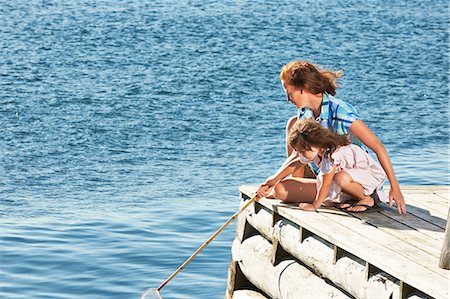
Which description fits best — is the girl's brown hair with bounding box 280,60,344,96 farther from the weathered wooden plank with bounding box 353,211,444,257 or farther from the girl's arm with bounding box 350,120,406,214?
the weathered wooden plank with bounding box 353,211,444,257

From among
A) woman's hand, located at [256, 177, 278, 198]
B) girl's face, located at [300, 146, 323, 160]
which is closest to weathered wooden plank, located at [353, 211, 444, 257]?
girl's face, located at [300, 146, 323, 160]

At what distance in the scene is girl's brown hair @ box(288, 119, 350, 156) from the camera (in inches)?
246

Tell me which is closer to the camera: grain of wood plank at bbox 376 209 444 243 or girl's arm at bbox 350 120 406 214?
grain of wood plank at bbox 376 209 444 243

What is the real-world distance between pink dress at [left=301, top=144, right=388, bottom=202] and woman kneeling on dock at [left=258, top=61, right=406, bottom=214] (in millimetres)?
77

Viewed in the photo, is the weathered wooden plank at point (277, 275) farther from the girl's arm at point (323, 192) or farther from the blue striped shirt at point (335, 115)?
the blue striped shirt at point (335, 115)

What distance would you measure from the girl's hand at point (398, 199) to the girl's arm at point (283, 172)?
61 cm

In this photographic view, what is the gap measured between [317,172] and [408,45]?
15363 mm

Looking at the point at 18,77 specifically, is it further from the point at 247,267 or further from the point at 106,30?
the point at 247,267

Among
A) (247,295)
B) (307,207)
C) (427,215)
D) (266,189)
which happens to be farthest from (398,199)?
(247,295)

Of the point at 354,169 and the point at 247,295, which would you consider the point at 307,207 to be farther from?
the point at 247,295

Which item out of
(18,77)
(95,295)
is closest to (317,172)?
(95,295)

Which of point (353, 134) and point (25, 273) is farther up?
point (353, 134)

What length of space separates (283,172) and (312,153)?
41cm

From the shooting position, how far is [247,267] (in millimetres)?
7203
